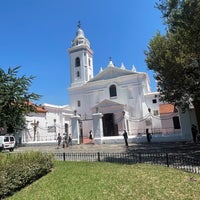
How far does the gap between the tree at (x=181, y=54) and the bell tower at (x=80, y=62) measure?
28.2 m

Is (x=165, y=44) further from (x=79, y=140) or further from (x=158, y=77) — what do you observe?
(x=79, y=140)

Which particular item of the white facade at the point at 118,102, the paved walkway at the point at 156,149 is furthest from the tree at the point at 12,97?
the white facade at the point at 118,102

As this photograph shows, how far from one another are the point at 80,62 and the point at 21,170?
37521 mm

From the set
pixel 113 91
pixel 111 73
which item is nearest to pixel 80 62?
pixel 111 73

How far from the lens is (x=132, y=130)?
32594 mm

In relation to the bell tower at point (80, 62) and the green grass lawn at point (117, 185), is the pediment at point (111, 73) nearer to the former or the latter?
the bell tower at point (80, 62)

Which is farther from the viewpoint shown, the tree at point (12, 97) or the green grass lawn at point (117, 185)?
the tree at point (12, 97)

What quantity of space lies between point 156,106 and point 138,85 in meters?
4.57

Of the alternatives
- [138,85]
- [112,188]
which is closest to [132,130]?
[138,85]

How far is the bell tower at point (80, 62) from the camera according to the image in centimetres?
4362

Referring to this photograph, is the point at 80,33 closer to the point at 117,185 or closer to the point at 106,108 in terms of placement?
the point at 106,108

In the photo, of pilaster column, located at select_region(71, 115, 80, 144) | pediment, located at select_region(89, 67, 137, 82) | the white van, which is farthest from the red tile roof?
the white van

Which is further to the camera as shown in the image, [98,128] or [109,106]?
[109,106]

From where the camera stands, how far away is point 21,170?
25.6 feet
